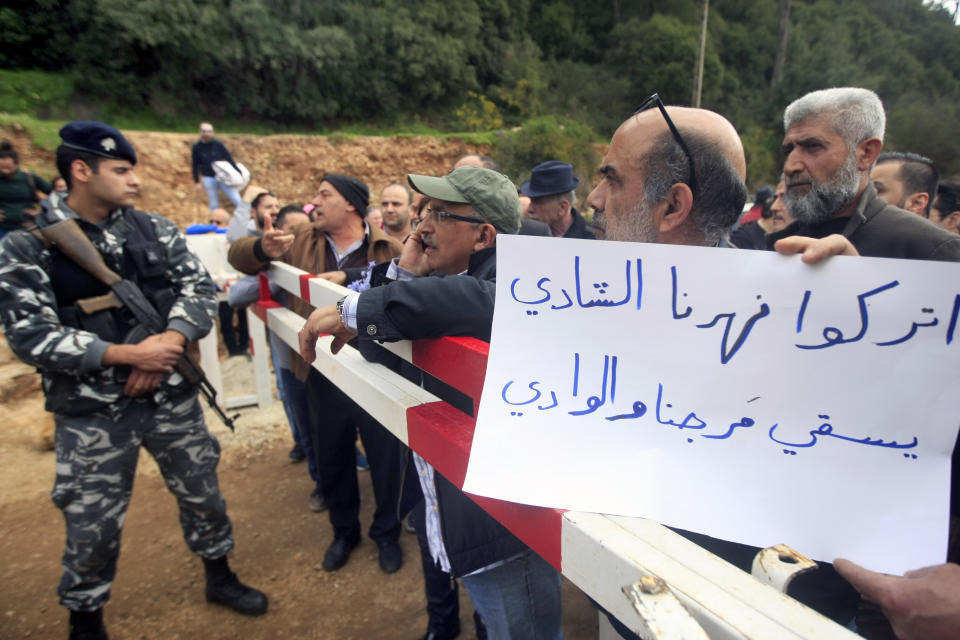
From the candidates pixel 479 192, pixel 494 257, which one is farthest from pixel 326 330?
pixel 479 192

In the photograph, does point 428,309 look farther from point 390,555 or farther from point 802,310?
point 390,555

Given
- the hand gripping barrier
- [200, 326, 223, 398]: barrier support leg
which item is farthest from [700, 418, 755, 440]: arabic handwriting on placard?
[200, 326, 223, 398]: barrier support leg

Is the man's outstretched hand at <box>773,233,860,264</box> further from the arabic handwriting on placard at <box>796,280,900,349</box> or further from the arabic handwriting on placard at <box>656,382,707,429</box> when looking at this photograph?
the arabic handwriting on placard at <box>656,382,707,429</box>

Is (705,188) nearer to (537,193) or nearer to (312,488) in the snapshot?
(537,193)

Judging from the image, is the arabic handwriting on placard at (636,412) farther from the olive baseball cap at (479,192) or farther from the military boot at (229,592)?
the military boot at (229,592)

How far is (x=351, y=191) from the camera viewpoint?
311 centimetres

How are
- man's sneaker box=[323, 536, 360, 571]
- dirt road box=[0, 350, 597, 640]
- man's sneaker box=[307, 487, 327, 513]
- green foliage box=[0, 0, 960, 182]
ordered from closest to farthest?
dirt road box=[0, 350, 597, 640], man's sneaker box=[323, 536, 360, 571], man's sneaker box=[307, 487, 327, 513], green foliage box=[0, 0, 960, 182]

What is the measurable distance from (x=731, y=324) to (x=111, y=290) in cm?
253

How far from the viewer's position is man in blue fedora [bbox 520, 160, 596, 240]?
13.0 feet

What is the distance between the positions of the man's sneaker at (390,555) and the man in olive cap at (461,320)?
119cm

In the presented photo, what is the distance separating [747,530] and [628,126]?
2.88ft

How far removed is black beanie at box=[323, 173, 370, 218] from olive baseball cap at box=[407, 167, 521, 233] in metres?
1.43

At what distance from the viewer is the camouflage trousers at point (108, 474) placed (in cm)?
223

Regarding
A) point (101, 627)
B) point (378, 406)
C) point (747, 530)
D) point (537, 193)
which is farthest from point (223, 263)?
point (747, 530)
